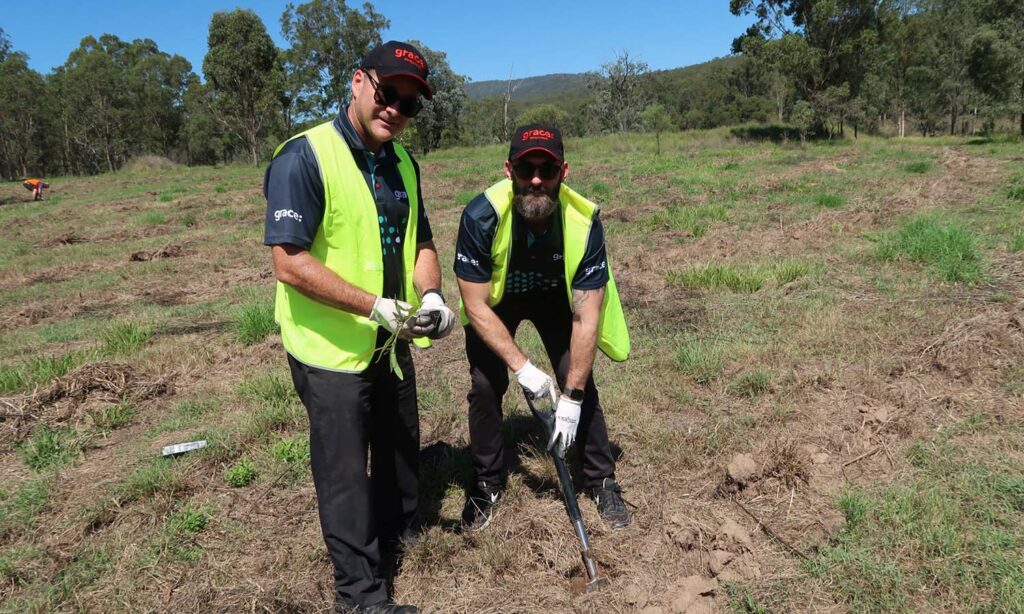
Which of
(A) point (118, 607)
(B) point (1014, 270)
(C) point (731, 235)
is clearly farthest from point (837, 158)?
(A) point (118, 607)

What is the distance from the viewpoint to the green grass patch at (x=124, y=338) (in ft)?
16.9

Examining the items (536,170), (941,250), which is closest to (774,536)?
(536,170)

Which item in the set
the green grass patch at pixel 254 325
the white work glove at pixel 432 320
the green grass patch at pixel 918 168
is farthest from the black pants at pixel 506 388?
the green grass patch at pixel 918 168

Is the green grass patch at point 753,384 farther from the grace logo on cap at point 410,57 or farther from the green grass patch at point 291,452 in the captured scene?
the grace logo on cap at point 410,57

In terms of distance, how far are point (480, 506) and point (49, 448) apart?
2.79 m

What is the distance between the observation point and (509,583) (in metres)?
2.61

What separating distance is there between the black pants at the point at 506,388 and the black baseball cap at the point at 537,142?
791mm

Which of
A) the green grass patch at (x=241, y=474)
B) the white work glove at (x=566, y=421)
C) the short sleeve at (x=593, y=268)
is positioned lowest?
the green grass patch at (x=241, y=474)

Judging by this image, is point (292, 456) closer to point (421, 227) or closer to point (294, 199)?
point (421, 227)

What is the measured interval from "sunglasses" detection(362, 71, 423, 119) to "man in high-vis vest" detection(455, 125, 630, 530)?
1.71 ft

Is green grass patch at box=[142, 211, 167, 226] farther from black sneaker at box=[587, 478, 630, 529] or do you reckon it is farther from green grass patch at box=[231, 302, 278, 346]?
black sneaker at box=[587, 478, 630, 529]

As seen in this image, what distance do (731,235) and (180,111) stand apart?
5522 cm

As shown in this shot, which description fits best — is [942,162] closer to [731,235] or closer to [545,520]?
[731,235]

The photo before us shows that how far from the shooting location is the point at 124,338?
210 inches
